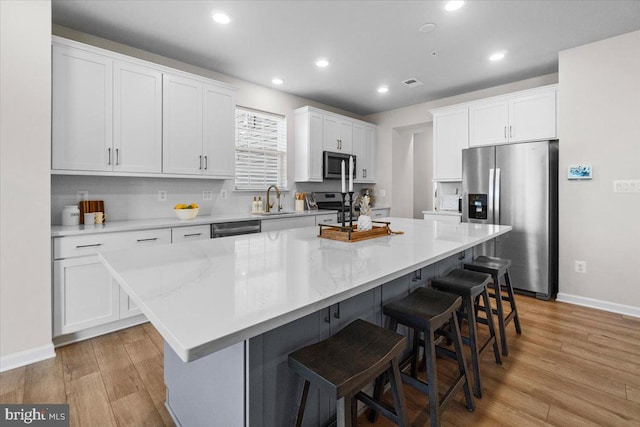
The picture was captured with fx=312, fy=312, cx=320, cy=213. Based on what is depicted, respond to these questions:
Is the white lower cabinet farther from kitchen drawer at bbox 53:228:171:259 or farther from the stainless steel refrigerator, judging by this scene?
the stainless steel refrigerator

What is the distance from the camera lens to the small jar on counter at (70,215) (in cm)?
265

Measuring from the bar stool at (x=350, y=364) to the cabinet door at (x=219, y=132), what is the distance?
279 cm

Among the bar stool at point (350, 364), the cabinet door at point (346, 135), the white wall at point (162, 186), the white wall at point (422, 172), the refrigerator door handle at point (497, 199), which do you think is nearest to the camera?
the bar stool at point (350, 364)

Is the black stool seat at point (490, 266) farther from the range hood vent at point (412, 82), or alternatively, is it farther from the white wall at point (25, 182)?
the white wall at point (25, 182)

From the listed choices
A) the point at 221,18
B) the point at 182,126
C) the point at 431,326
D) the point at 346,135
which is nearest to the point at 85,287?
the point at 182,126

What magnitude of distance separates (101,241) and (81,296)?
17.6 inches

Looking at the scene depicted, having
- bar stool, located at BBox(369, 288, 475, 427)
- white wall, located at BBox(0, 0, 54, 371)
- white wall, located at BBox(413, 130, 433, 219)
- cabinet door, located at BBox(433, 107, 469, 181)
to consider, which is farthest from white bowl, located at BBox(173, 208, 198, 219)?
white wall, located at BBox(413, 130, 433, 219)

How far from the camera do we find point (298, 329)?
4.04ft

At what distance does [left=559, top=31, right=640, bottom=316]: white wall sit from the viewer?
2.96 m

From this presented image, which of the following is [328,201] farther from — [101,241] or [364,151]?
[101,241]

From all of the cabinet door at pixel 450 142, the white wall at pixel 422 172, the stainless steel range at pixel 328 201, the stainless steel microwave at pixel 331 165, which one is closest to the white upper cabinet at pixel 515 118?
the cabinet door at pixel 450 142

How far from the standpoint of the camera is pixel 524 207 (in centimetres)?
350

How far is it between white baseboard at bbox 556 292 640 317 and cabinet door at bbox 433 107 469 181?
1.86 meters

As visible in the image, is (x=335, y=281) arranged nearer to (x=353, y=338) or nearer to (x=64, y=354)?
(x=353, y=338)
